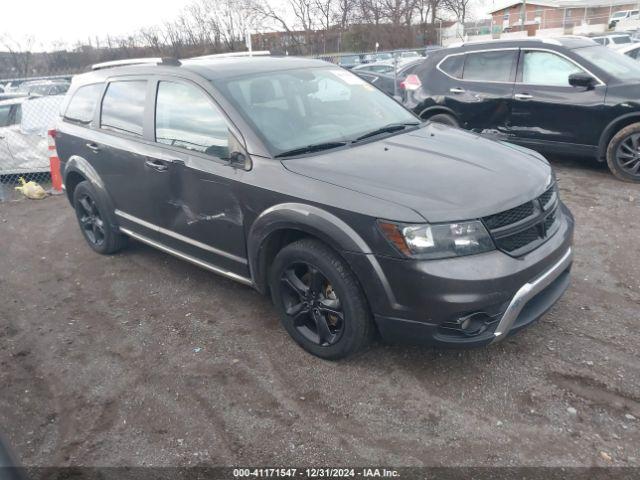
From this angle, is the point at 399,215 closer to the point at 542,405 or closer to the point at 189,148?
the point at 542,405

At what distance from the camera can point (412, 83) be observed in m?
8.20

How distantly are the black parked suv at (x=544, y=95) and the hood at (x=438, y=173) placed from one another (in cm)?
350

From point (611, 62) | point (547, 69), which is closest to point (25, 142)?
point (547, 69)

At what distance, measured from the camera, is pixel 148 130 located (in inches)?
164

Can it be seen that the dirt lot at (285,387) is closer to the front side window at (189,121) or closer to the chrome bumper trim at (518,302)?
the chrome bumper trim at (518,302)

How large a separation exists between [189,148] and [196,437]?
2.00 meters

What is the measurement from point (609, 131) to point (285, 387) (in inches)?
213

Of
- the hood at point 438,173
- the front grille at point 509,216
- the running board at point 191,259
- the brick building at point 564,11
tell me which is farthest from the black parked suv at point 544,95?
the brick building at point 564,11

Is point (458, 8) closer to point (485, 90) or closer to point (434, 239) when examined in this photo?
point (485, 90)

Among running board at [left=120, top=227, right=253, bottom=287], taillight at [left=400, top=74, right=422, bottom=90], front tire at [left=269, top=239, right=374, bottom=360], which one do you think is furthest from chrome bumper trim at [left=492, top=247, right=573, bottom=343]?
taillight at [left=400, top=74, right=422, bottom=90]

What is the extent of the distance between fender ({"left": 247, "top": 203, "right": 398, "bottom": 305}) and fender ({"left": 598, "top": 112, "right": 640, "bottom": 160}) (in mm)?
5002

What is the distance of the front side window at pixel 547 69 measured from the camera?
6742mm

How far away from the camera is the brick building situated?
5456cm

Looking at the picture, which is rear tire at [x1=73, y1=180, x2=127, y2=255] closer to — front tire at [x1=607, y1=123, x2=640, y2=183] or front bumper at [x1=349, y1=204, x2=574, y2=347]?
front bumper at [x1=349, y1=204, x2=574, y2=347]
